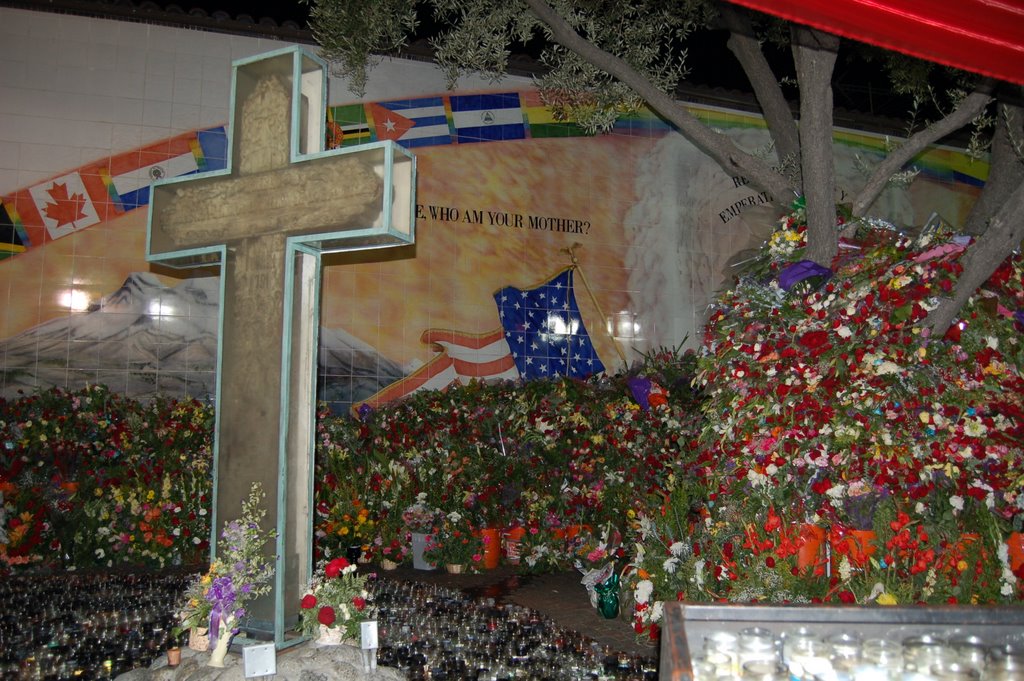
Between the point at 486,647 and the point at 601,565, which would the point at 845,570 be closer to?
the point at 486,647

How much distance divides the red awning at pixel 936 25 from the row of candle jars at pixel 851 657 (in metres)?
1.42

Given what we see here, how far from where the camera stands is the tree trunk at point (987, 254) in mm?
4340

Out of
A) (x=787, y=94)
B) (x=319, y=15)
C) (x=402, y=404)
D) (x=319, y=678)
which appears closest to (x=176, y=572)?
(x=402, y=404)

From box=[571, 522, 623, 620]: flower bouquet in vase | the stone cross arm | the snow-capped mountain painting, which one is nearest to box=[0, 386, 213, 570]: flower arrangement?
the snow-capped mountain painting

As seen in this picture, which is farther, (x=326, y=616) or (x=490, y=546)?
(x=490, y=546)

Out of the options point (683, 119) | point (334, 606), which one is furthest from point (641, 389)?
point (334, 606)

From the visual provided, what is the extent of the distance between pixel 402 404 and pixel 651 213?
5281 mm

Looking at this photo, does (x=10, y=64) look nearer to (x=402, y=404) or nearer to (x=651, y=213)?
(x=402, y=404)

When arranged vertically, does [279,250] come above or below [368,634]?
above

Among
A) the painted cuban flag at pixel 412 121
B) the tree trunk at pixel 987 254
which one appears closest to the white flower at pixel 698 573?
the tree trunk at pixel 987 254

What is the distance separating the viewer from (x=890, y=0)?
4.44 feet

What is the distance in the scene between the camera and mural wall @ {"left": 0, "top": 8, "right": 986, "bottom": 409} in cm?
928

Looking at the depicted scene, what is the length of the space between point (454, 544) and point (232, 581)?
4.77 metres

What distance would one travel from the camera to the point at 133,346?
9.38 meters
